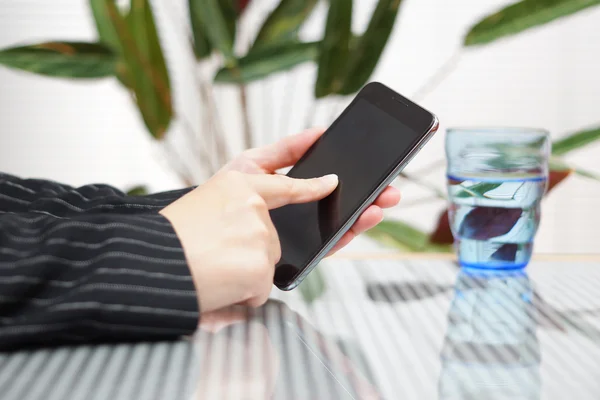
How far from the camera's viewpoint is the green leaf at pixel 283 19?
127 cm

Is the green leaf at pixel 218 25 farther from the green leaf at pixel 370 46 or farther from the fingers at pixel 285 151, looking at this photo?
the fingers at pixel 285 151

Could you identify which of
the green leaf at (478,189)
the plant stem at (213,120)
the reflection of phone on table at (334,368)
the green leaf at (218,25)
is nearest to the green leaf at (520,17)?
the green leaf at (218,25)

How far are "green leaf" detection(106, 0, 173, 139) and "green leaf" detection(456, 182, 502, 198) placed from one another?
0.83 m

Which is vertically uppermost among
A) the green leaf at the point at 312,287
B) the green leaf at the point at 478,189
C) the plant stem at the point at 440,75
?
the green leaf at the point at 478,189

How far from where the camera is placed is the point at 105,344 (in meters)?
0.38

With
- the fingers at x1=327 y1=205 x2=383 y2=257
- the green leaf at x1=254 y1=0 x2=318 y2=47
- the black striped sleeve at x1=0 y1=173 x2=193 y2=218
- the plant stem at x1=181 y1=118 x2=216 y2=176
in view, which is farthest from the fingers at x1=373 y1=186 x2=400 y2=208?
the plant stem at x1=181 y1=118 x2=216 y2=176

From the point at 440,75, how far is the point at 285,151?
1332mm

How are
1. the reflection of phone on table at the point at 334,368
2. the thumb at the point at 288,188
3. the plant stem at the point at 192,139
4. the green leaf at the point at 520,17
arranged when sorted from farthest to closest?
the plant stem at the point at 192,139 → the green leaf at the point at 520,17 → the thumb at the point at 288,188 → the reflection of phone on table at the point at 334,368

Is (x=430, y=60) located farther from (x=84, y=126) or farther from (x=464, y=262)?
(x=464, y=262)

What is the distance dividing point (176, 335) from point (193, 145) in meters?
1.55

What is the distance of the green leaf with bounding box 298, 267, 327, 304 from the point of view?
0.51 meters

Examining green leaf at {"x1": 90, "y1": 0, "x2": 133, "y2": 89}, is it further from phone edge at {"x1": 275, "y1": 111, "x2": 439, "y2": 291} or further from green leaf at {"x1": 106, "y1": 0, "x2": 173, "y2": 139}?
phone edge at {"x1": 275, "y1": 111, "x2": 439, "y2": 291}

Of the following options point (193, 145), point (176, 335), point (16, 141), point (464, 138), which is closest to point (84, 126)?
point (16, 141)

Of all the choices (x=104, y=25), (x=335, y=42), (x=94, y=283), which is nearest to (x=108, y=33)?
(x=104, y=25)
